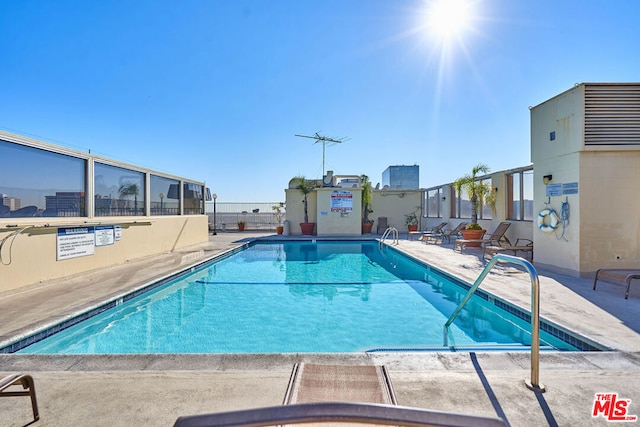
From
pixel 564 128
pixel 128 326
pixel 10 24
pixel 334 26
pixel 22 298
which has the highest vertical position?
pixel 334 26

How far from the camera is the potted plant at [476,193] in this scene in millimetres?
10203

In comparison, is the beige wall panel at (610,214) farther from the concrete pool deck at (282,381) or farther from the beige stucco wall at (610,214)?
the concrete pool deck at (282,381)

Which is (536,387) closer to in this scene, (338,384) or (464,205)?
(338,384)

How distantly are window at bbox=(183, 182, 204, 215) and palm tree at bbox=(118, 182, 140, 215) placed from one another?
3030mm

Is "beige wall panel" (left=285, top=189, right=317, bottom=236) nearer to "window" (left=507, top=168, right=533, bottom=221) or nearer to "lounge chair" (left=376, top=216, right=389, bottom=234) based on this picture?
"lounge chair" (left=376, top=216, right=389, bottom=234)

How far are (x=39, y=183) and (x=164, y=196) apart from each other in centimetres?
469

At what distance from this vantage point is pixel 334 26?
814 centimetres

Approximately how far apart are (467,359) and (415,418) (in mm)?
2143

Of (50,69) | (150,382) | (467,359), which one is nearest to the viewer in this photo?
(150,382)

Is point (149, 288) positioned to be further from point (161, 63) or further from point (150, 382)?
point (161, 63)

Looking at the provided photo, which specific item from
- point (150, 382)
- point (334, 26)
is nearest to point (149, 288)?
point (150, 382)

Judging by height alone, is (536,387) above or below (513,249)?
below

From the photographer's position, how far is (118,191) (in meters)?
7.75

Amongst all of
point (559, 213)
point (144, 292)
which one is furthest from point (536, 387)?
point (144, 292)
